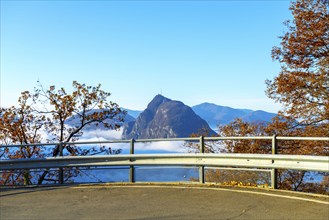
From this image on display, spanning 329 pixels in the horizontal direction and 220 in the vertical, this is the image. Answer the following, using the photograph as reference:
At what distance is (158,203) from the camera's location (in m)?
7.66

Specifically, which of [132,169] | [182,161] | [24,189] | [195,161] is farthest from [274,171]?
[24,189]

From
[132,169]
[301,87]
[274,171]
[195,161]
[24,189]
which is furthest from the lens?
[301,87]

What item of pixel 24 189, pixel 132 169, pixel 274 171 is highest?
pixel 274 171

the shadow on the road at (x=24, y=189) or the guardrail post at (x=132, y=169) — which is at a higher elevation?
the guardrail post at (x=132, y=169)

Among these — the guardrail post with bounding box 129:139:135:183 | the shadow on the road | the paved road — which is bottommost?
the shadow on the road

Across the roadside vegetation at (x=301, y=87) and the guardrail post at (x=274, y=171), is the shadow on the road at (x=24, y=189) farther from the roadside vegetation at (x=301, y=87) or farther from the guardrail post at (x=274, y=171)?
the roadside vegetation at (x=301, y=87)

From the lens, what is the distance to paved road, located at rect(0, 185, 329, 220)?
21.8 feet

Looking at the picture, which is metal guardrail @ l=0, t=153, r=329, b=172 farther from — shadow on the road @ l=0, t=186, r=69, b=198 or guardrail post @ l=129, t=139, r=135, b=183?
shadow on the road @ l=0, t=186, r=69, b=198

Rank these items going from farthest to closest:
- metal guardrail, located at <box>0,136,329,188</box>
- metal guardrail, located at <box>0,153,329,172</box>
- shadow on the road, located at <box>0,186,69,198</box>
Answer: shadow on the road, located at <box>0,186,69,198</box> → metal guardrail, located at <box>0,136,329,188</box> → metal guardrail, located at <box>0,153,329,172</box>

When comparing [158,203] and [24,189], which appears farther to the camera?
[24,189]

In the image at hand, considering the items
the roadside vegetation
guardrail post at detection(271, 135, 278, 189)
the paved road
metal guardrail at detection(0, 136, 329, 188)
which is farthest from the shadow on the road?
the roadside vegetation

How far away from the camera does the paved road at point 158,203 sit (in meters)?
6.64

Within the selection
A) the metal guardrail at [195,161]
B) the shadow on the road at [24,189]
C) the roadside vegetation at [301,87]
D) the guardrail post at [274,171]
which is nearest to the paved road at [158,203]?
the shadow on the road at [24,189]

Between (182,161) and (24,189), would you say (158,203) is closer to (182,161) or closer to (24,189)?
(182,161)
